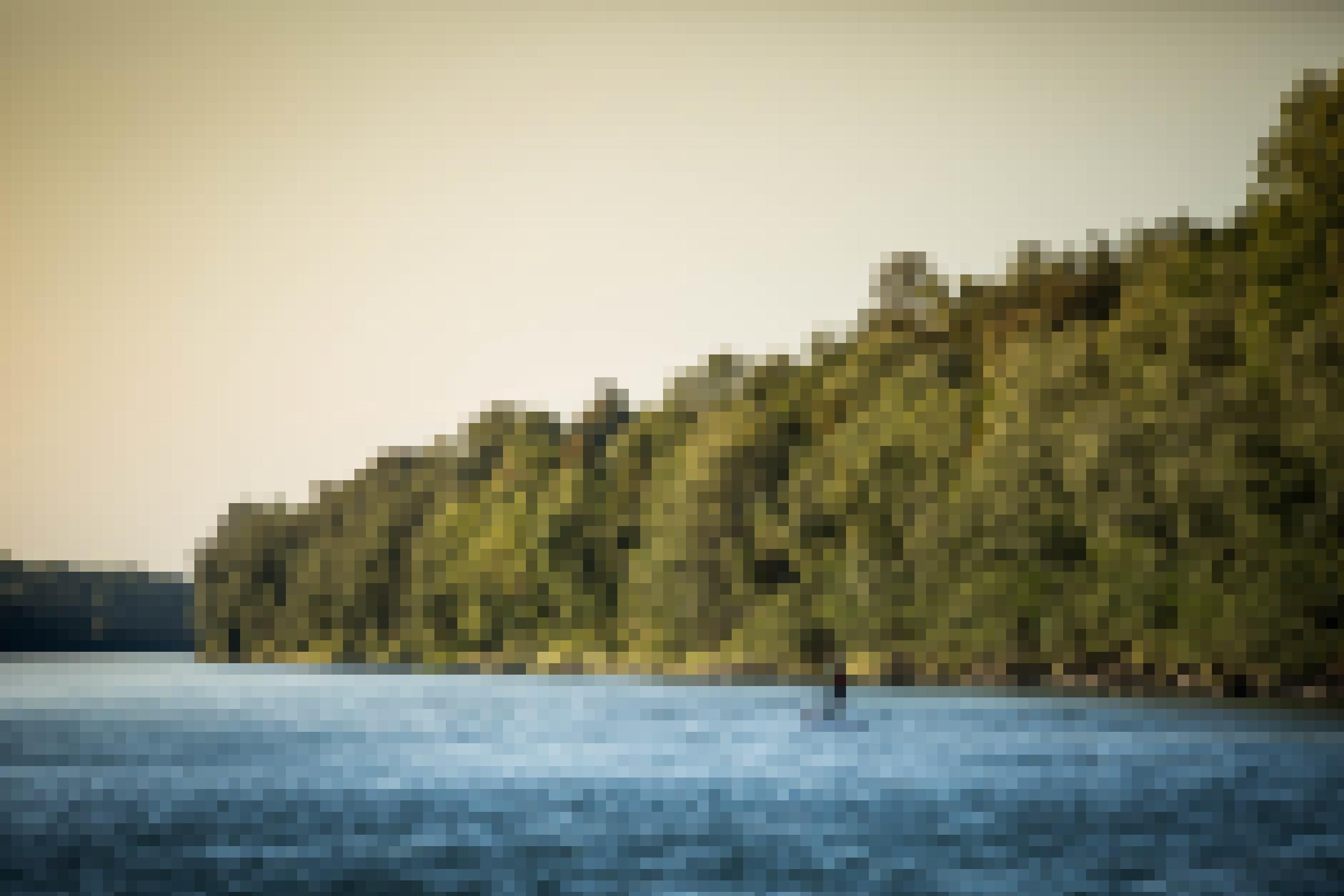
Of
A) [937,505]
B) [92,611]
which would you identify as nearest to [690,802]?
[937,505]

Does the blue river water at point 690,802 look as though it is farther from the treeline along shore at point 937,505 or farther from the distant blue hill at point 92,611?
the distant blue hill at point 92,611

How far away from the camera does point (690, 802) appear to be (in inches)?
1423

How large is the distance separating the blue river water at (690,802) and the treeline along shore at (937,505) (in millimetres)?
4593

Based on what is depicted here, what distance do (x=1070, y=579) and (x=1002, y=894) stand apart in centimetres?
4627

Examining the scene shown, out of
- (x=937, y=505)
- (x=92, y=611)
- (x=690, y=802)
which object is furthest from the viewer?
(x=92, y=611)

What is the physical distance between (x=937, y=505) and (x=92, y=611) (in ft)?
292

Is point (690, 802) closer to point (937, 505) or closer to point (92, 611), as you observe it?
point (937, 505)

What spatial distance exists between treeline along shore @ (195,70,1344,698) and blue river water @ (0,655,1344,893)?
4593 millimetres

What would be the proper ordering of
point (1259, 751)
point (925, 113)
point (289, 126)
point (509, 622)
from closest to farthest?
point (1259, 751) < point (925, 113) < point (509, 622) < point (289, 126)

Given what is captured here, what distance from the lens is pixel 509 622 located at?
104062 millimetres

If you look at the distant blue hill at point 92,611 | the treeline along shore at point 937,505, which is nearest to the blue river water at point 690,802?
the treeline along shore at point 937,505

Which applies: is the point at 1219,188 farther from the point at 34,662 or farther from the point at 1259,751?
the point at 34,662

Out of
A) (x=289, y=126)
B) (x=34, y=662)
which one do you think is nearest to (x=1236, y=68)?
(x=289, y=126)

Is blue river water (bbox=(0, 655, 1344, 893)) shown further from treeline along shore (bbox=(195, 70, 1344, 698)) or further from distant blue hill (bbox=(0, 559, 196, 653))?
distant blue hill (bbox=(0, 559, 196, 653))
